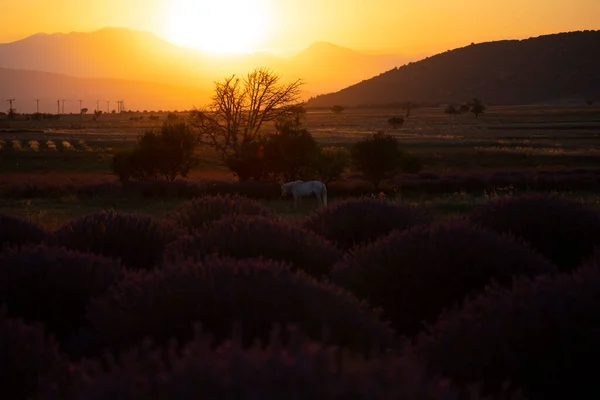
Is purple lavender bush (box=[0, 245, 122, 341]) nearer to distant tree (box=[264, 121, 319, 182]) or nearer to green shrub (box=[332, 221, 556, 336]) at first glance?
green shrub (box=[332, 221, 556, 336])

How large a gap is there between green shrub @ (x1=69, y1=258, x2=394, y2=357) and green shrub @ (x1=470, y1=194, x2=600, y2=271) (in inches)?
210

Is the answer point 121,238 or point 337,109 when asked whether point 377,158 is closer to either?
point 121,238

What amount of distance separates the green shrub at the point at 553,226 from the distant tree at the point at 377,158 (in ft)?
94.6

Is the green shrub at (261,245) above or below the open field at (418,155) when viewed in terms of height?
above

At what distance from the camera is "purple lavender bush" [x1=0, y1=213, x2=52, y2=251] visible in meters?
9.79

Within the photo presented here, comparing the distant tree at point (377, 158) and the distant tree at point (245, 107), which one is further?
the distant tree at point (245, 107)

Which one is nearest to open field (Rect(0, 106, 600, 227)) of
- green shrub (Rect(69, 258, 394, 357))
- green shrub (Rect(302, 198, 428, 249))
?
green shrub (Rect(302, 198, 428, 249))

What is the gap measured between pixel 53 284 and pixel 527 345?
4127mm

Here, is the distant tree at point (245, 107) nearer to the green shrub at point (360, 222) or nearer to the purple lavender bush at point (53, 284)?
the green shrub at point (360, 222)

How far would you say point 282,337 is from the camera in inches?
181

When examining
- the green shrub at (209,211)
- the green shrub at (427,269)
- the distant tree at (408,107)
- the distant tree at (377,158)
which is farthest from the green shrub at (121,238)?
the distant tree at (408,107)

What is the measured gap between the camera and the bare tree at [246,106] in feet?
169

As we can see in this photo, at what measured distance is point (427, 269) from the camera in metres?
7.64

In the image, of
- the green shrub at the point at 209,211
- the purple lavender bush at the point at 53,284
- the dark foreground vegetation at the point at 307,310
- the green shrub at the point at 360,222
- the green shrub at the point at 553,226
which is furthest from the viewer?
the green shrub at the point at 209,211
